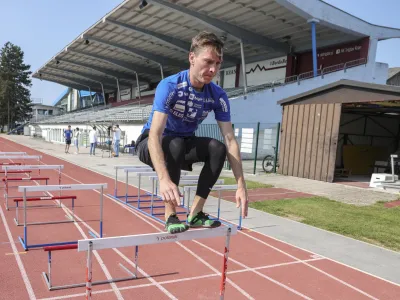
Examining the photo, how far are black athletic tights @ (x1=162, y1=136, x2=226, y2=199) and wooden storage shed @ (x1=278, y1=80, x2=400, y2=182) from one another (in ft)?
36.3

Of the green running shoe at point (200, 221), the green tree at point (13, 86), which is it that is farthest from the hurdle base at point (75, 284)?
the green tree at point (13, 86)

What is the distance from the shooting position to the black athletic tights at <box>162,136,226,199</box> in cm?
250

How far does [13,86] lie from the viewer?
6669 centimetres

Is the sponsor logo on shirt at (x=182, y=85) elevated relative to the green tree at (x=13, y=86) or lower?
lower

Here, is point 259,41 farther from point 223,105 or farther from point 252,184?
point 223,105

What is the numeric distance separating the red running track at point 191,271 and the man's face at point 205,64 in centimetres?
275

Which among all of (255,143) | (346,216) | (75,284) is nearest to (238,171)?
(75,284)

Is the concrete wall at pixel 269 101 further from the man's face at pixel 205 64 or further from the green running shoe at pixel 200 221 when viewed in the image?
the man's face at pixel 205 64

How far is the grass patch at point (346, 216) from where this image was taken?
6.81 meters

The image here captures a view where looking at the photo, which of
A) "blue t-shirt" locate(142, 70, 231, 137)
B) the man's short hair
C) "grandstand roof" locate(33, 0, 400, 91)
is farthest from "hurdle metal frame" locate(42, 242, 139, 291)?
"grandstand roof" locate(33, 0, 400, 91)

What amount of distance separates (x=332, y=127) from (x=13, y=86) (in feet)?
225

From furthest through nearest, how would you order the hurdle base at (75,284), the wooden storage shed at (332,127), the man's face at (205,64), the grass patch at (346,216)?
1. the wooden storage shed at (332,127)
2. the grass patch at (346,216)
3. the hurdle base at (75,284)
4. the man's face at (205,64)

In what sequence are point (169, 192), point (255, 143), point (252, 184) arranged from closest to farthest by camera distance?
point (169, 192)
point (252, 184)
point (255, 143)

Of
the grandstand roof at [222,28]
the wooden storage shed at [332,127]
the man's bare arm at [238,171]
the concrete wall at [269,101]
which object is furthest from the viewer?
the concrete wall at [269,101]
